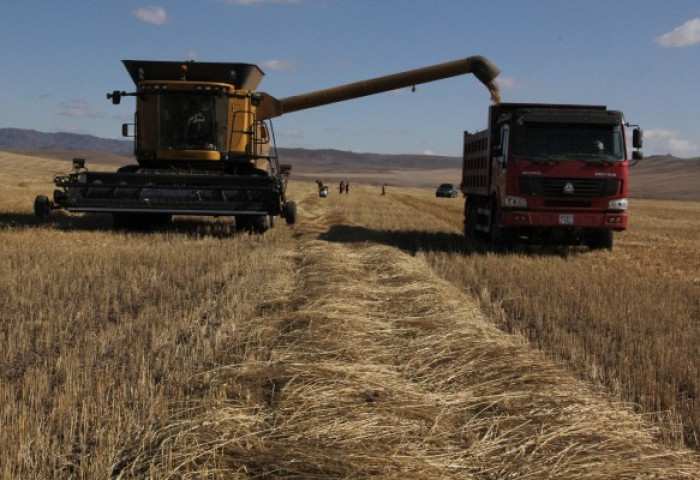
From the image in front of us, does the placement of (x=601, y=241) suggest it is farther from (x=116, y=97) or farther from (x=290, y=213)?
(x=116, y=97)

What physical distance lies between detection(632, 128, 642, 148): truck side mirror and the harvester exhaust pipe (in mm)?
5323

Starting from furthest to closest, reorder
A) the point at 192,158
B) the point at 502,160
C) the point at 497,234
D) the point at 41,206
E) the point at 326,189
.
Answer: the point at 326,189, the point at 41,206, the point at 192,158, the point at 497,234, the point at 502,160

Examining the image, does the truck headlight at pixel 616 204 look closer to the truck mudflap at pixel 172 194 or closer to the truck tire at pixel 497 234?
the truck tire at pixel 497 234

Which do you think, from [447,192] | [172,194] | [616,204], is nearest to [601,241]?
[616,204]

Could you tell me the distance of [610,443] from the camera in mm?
3873

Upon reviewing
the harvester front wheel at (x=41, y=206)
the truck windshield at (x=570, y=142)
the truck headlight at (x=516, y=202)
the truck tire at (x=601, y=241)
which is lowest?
the truck tire at (x=601, y=241)

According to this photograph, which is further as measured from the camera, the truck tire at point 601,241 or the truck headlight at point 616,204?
the truck tire at point 601,241

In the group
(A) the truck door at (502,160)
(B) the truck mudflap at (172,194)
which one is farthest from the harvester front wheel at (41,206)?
(A) the truck door at (502,160)

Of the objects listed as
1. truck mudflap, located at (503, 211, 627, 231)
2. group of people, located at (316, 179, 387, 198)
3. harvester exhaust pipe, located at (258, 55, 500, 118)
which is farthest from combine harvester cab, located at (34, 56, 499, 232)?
group of people, located at (316, 179, 387, 198)

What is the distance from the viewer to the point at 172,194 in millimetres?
14375

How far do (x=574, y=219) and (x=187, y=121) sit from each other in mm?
7952

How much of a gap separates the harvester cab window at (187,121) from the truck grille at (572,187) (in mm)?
6590

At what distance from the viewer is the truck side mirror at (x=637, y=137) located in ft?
42.3

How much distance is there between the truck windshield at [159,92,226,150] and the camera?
15359 mm
